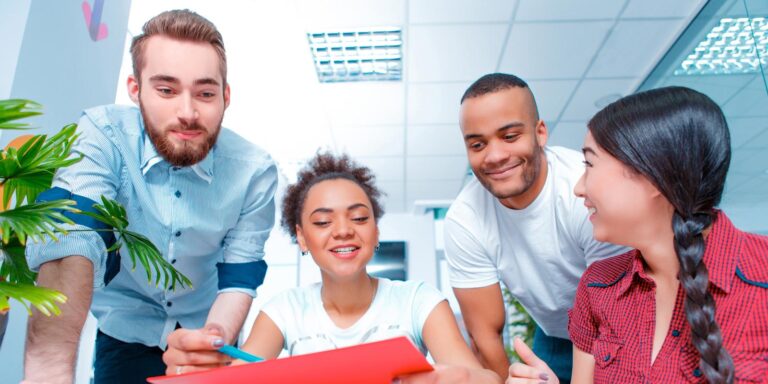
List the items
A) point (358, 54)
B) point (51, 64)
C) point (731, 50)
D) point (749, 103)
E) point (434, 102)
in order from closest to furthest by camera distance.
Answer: point (51, 64)
point (749, 103)
point (731, 50)
point (358, 54)
point (434, 102)

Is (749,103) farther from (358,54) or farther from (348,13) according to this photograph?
(358,54)

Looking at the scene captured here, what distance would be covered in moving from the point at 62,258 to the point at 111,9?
1.56m

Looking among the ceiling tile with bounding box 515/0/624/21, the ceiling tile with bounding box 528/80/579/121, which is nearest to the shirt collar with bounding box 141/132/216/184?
the ceiling tile with bounding box 515/0/624/21

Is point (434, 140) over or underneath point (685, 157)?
over

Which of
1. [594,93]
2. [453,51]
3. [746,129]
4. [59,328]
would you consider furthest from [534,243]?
[594,93]

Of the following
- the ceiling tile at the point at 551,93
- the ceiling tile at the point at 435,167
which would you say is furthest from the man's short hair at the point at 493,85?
the ceiling tile at the point at 435,167

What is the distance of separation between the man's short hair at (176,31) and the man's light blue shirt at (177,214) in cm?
18

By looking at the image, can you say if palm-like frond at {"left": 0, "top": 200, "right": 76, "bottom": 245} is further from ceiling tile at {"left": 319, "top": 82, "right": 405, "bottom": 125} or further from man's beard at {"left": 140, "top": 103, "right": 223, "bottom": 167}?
ceiling tile at {"left": 319, "top": 82, "right": 405, "bottom": 125}

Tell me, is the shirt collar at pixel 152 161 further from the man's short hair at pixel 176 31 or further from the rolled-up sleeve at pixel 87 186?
the man's short hair at pixel 176 31

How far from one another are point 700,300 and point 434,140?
173 inches

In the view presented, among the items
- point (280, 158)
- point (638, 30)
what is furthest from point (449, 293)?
point (638, 30)

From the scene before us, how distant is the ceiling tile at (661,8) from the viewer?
327 centimetres

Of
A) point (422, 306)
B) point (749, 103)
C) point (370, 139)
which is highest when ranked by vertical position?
point (370, 139)

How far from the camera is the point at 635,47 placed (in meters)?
3.74
